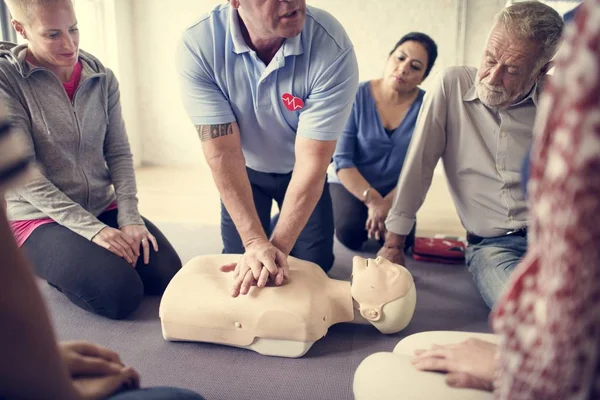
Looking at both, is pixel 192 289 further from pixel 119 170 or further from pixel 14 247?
pixel 14 247

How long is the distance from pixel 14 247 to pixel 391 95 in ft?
6.77

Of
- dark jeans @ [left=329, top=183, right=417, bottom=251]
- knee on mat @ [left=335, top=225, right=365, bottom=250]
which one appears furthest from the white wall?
knee on mat @ [left=335, top=225, right=365, bottom=250]

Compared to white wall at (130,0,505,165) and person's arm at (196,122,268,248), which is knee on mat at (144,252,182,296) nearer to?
person's arm at (196,122,268,248)

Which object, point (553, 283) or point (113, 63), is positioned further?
point (113, 63)

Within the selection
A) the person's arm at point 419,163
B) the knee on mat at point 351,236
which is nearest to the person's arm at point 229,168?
the person's arm at point 419,163

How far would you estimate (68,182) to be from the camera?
5.77 feet

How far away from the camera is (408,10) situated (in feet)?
12.3

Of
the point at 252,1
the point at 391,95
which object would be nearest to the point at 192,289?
the point at 252,1

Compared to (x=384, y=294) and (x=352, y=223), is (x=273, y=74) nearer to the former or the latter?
(x=384, y=294)

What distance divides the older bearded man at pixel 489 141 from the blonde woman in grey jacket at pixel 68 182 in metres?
0.97

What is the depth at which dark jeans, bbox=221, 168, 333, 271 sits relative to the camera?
1.99 meters

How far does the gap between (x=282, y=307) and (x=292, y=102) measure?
678 mm

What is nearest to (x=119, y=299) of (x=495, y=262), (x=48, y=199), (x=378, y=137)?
(x=48, y=199)

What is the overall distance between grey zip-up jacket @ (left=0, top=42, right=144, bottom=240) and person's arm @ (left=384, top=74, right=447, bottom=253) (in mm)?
983
